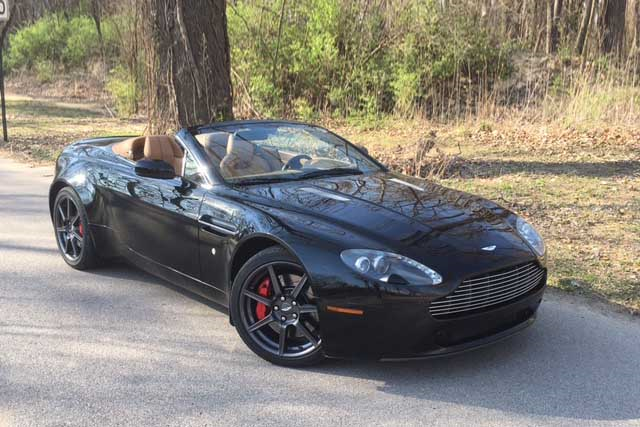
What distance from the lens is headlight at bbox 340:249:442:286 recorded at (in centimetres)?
354

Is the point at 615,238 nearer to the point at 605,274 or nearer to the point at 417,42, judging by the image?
the point at 605,274

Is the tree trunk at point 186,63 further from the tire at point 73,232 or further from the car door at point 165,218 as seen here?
the car door at point 165,218

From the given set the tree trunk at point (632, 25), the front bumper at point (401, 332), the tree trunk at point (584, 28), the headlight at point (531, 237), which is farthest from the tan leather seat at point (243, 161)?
the tree trunk at point (584, 28)

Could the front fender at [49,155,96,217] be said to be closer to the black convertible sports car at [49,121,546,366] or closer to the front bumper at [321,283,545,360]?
the black convertible sports car at [49,121,546,366]

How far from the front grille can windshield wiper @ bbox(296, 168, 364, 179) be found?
161cm

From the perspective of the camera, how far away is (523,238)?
4172 millimetres

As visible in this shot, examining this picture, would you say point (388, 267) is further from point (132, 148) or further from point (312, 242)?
point (132, 148)

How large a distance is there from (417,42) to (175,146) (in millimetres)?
12233

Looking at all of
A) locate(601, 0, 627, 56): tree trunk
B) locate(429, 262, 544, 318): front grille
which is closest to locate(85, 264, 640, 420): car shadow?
locate(429, 262, 544, 318): front grille

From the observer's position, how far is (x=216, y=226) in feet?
14.1

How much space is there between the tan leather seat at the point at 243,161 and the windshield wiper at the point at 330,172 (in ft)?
0.73

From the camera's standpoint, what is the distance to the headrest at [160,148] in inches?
209

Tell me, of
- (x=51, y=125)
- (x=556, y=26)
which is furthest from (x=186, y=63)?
(x=556, y=26)

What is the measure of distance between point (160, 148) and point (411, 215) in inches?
91.7
